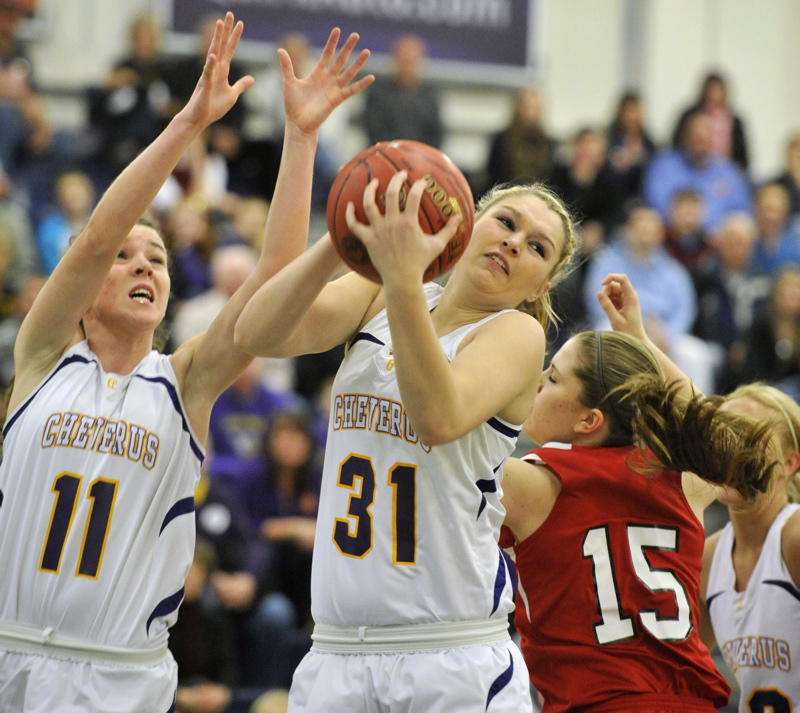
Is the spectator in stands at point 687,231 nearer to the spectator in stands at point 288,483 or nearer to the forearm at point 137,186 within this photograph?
the spectator in stands at point 288,483

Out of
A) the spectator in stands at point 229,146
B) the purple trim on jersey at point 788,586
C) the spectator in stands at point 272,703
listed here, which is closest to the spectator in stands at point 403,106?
the spectator in stands at point 229,146

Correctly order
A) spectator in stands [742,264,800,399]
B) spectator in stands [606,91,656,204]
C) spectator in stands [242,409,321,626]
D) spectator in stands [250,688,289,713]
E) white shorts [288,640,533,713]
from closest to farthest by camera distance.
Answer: white shorts [288,640,533,713]
spectator in stands [250,688,289,713]
spectator in stands [242,409,321,626]
spectator in stands [742,264,800,399]
spectator in stands [606,91,656,204]

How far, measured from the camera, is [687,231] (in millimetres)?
11125

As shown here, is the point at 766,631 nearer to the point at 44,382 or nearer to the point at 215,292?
the point at 44,382

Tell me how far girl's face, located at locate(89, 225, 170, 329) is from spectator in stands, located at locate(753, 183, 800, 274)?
335 inches

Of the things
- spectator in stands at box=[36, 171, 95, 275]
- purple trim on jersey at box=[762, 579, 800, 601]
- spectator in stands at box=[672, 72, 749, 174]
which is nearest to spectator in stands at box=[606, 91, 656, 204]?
spectator in stands at box=[672, 72, 749, 174]

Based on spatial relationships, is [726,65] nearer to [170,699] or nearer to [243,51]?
[243,51]

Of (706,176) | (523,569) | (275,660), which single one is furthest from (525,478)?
(706,176)

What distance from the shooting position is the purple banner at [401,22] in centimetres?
1266

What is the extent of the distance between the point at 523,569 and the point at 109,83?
8.09 metres

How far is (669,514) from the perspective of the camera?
11.8 feet

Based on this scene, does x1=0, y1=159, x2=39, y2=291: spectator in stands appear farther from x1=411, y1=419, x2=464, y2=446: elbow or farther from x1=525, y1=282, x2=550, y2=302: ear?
x1=411, y1=419, x2=464, y2=446: elbow

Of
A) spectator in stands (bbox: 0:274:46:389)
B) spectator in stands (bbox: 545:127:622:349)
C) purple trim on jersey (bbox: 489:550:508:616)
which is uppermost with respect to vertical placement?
spectator in stands (bbox: 545:127:622:349)

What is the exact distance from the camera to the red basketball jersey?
3463 millimetres
